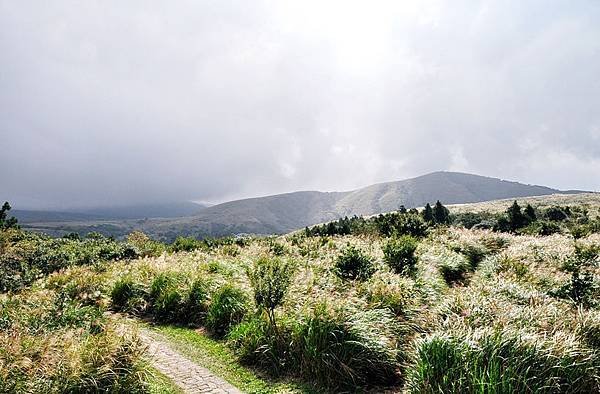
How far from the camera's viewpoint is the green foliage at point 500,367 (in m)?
5.01

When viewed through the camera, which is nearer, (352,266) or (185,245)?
(352,266)

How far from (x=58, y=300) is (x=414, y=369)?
31.7 ft

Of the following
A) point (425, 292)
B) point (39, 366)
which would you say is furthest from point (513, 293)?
point (39, 366)

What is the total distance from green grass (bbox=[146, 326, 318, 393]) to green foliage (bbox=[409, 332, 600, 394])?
93.9 inches

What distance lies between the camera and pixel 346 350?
22.2 feet

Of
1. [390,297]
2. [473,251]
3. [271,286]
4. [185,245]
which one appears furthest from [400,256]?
[185,245]

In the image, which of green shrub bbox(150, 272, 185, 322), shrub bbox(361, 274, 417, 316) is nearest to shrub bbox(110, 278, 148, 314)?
green shrub bbox(150, 272, 185, 322)

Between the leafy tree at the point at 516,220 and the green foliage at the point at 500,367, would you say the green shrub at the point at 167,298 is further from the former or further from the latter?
A: the leafy tree at the point at 516,220

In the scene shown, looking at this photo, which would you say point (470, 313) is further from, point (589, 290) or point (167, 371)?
point (167, 371)

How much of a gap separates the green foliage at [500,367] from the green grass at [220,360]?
93.9 inches

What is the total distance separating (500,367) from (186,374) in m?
5.93

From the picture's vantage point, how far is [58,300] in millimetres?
9914

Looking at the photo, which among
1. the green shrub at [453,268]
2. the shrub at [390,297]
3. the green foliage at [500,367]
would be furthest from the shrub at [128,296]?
the green shrub at [453,268]

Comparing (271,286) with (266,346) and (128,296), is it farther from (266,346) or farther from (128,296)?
(128,296)
